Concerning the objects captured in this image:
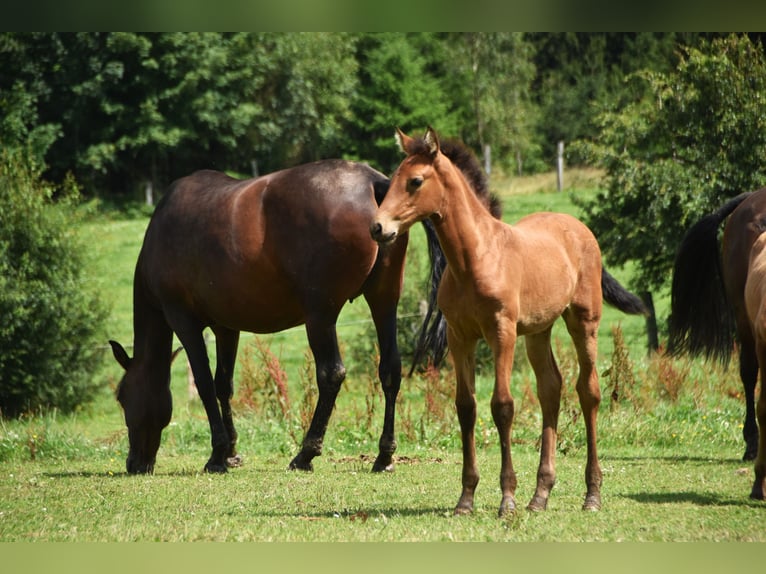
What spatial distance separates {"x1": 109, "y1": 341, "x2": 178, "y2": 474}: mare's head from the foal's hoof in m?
4.36

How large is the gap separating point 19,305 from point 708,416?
11.2 metres

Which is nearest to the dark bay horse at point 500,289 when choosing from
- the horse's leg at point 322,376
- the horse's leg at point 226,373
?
the horse's leg at point 322,376

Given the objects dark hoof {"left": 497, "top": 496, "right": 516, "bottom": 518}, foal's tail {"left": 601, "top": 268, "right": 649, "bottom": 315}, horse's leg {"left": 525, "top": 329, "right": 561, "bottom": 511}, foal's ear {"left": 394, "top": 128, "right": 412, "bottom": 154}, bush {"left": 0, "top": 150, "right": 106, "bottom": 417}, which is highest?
foal's ear {"left": 394, "top": 128, "right": 412, "bottom": 154}

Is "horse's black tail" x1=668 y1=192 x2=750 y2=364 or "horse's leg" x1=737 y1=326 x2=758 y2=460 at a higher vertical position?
"horse's black tail" x1=668 y1=192 x2=750 y2=364

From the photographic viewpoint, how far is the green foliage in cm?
1482

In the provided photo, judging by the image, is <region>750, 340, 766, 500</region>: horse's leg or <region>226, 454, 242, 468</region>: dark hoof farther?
<region>226, 454, 242, 468</region>: dark hoof

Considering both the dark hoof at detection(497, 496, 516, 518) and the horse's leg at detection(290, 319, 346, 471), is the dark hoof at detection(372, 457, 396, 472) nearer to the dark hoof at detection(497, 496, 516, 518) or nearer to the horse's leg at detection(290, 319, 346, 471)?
the horse's leg at detection(290, 319, 346, 471)

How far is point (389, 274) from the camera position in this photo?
8750mm

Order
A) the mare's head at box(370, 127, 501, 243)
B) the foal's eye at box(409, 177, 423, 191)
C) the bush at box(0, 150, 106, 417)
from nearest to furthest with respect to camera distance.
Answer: the mare's head at box(370, 127, 501, 243)
the foal's eye at box(409, 177, 423, 191)
the bush at box(0, 150, 106, 417)

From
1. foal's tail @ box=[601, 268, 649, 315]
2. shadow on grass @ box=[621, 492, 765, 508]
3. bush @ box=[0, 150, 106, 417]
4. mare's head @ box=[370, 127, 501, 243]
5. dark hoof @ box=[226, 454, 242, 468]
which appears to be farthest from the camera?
bush @ box=[0, 150, 106, 417]

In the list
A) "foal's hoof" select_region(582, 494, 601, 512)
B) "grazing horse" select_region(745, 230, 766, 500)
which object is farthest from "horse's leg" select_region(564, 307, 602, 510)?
"grazing horse" select_region(745, 230, 766, 500)

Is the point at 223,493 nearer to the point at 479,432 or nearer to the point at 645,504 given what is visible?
the point at 645,504

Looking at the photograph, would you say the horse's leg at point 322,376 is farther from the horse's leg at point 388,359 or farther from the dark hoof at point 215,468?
the dark hoof at point 215,468

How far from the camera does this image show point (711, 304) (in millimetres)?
9641
